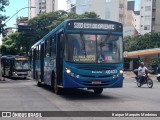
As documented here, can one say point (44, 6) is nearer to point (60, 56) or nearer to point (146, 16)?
point (146, 16)

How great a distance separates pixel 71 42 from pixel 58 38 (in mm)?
1632

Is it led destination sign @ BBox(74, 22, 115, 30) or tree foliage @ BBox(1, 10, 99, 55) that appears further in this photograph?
tree foliage @ BBox(1, 10, 99, 55)

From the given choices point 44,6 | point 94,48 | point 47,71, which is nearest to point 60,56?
point 94,48

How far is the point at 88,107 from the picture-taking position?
487 inches

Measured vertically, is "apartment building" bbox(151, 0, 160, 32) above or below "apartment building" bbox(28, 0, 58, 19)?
below

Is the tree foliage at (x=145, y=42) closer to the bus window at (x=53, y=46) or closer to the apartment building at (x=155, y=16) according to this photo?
the apartment building at (x=155, y=16)

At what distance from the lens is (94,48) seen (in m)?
14.9

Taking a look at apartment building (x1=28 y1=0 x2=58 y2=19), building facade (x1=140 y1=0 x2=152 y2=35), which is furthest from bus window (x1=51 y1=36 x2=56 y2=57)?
apartment building (x1=28 y1=0 x2=58 y2=19)

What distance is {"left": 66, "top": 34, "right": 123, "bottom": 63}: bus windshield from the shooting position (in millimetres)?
14789

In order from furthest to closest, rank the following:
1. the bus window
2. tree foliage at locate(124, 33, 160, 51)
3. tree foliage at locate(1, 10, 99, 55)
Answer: tree foliage at locate(124, 33, 160, 51) → tree foliage at locate(1, 10, 99, 55) → the bus window

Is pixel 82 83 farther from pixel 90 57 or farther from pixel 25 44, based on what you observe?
pixel 25 44

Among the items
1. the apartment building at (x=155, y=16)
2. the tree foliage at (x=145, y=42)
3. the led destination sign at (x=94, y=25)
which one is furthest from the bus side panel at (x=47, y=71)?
the apartment building at (x=155, y=16)

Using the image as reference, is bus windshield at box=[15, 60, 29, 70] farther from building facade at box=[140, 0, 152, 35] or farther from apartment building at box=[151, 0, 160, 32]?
building facade at box=[140, 0, 152, 35]

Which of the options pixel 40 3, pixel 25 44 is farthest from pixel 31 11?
pixel 25 44
